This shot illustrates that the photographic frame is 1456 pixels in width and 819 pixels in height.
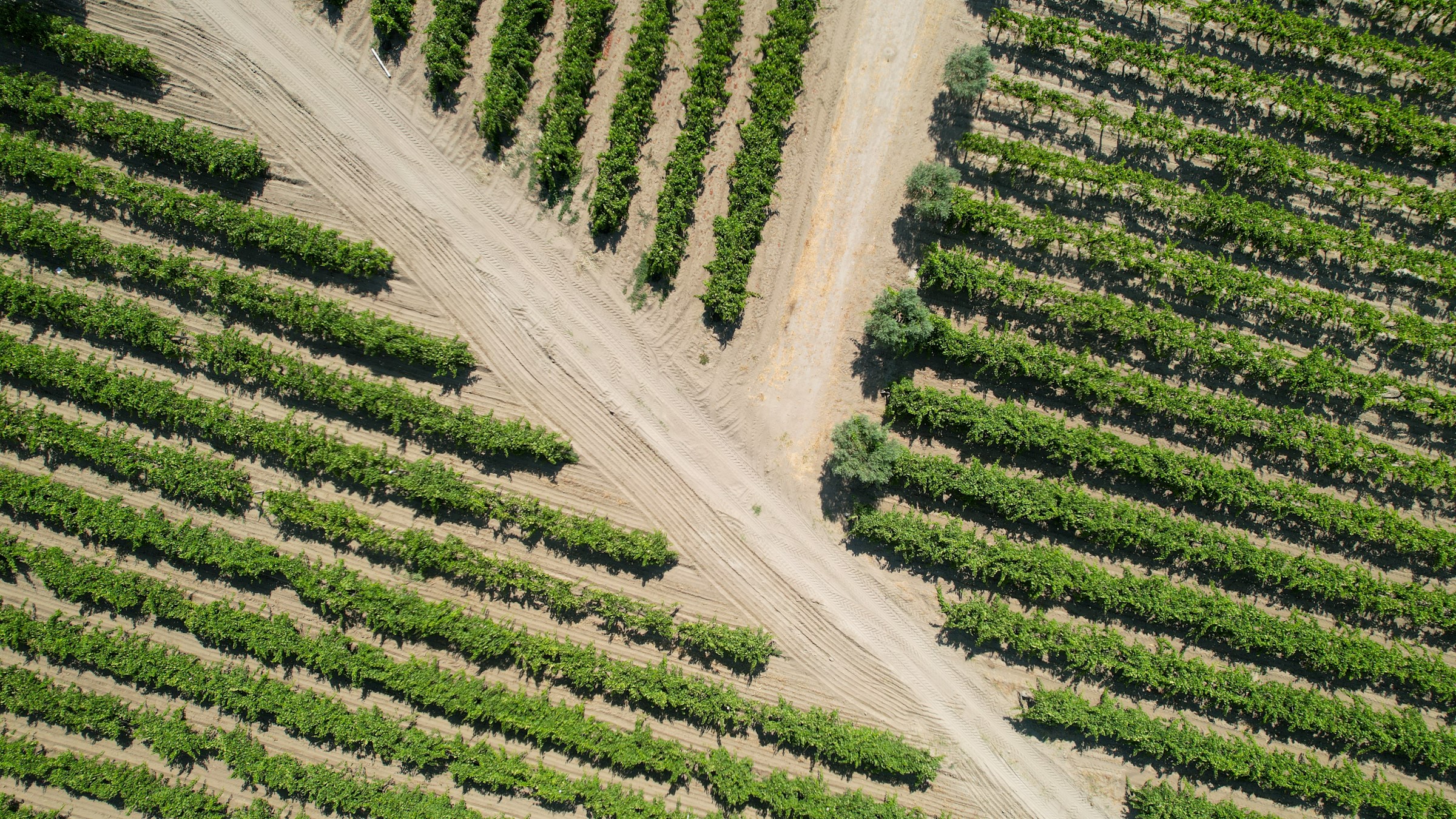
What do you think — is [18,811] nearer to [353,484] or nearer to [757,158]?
[353,484]

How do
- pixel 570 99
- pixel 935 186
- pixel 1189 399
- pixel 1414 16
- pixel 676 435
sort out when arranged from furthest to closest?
1. pixel 1414 16
2. pixel 1189 399
3. pixel 676 435
4. pixel 570 99
5. pixel 935 186

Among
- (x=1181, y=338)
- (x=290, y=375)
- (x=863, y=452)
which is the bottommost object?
(x=290, y=375)

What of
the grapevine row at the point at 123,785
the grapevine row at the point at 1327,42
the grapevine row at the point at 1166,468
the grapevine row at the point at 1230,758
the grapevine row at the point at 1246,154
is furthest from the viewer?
the grapevine row at the point at 1327,42

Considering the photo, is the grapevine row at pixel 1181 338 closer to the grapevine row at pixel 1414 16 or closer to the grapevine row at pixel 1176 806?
the grapevine row at pixel 1414 16

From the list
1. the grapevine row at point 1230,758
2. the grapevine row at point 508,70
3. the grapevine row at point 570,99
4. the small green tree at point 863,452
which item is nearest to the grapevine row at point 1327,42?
the small green tree at point 863,452

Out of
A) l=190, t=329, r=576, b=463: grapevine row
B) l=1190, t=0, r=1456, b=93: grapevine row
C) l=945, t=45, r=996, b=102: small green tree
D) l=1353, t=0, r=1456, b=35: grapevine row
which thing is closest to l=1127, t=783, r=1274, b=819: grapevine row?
l=190, t=329, r=576, b=463: grapevine row

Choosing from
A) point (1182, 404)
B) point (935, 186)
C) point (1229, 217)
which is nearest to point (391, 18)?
point (935, 186)

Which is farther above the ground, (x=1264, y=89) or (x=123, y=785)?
(x=1264, y=89)
